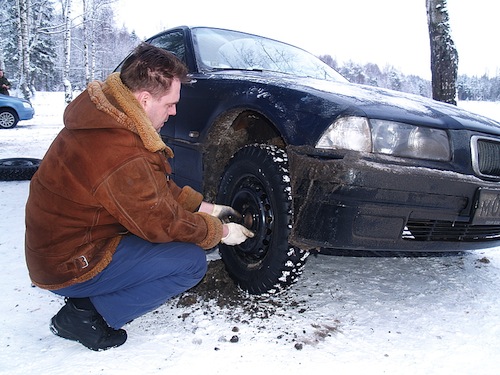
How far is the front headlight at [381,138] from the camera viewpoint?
181cm

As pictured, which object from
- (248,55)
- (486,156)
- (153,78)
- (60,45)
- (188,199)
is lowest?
(188,199)

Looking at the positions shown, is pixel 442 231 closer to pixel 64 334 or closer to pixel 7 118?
pixel 64 334

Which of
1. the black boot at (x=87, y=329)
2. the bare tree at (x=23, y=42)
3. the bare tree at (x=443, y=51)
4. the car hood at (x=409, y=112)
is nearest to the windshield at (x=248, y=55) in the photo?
the car hood at (x=409, y=112)

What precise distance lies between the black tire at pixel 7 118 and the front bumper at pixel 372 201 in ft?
36.6

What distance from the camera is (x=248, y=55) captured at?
124 inches

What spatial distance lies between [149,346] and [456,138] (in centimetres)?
168

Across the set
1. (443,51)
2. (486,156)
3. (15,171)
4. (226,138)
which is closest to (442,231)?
(486,156)

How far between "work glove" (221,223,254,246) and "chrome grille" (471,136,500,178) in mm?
1140

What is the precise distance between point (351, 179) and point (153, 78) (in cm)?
90

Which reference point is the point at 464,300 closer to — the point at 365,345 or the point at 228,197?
the point at 365,345

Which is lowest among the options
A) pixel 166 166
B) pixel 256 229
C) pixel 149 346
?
pixel 149 346

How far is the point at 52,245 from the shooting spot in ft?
5.14

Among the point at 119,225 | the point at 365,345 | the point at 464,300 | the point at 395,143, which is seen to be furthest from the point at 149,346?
the point at 464,300

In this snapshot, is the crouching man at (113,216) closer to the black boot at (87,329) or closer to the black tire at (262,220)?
the black boot at (87,329)
